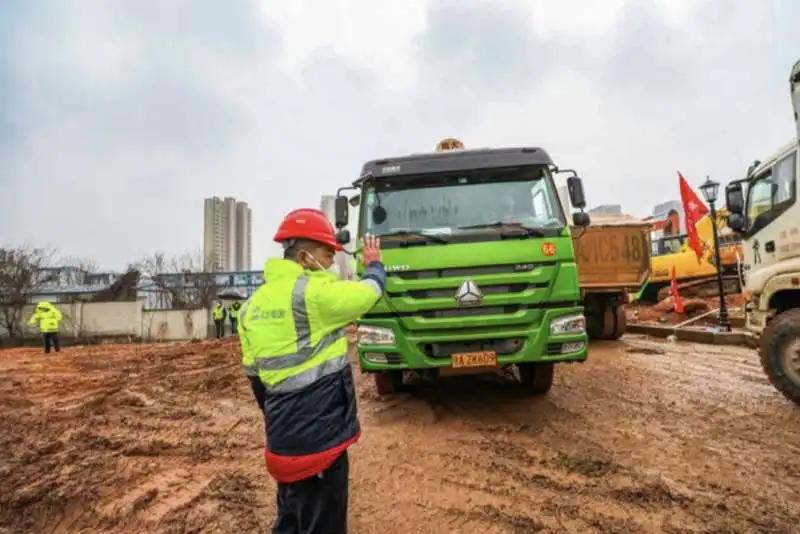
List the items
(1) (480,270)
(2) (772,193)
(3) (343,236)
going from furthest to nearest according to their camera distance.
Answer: (2) (772,193)
(3) (343,236)
(1) (480,270)

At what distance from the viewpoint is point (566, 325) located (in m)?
4.58

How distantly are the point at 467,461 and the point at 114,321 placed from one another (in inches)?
1115

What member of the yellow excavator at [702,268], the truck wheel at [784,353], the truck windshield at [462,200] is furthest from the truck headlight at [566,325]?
the yellow excavator at [702,268]

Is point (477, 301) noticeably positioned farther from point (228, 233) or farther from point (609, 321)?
point (228, 233)

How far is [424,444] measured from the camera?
4.34m

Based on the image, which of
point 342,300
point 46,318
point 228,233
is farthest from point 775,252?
point 228,233

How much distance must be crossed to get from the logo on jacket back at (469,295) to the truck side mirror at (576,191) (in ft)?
5.45

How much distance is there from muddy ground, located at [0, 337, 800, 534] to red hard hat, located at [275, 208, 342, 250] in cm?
181

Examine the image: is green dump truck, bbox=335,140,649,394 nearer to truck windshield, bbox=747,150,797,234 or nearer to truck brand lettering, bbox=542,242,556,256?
truck brand lettering, bbox=542,242,556,256

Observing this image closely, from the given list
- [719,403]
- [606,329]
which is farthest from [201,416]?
[606,329]

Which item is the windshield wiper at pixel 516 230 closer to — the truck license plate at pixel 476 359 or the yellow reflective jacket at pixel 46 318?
the truck license plate at pixel 476 359

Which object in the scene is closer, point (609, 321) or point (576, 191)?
point (576, 191)

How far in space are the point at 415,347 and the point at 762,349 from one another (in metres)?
3.77

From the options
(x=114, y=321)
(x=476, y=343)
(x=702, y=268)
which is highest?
(x=702, y=268)
